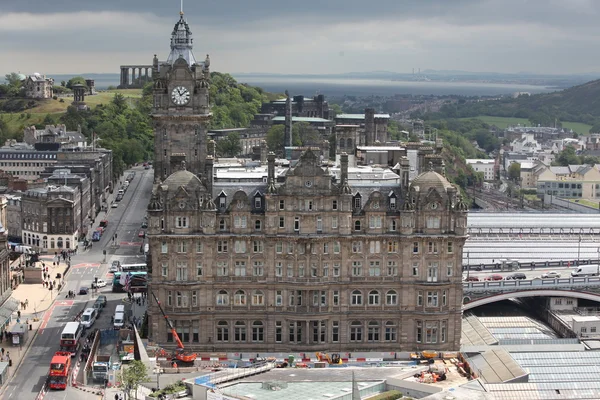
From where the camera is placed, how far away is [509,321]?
143 meters

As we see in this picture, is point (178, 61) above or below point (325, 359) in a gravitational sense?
above

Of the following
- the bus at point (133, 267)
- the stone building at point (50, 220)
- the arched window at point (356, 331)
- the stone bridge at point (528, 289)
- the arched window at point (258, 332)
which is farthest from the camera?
the stone building at point (50, 220)

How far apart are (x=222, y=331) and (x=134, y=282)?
27.2 m

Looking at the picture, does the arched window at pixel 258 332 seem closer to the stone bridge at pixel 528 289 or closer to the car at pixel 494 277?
the stone bridge at pixel 528 289

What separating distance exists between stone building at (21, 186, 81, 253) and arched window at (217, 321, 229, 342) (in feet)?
212

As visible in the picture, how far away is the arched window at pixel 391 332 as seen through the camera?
12619cm

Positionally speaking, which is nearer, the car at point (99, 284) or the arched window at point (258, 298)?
the arched window at point (258, 298)

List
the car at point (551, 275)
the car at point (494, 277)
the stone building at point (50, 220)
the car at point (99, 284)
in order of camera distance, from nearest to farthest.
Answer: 1. the car at point (551, 275)
2. the car at point (494, 277)
3. the car at point (99, 284)
4. the stone building at point (50, 220)

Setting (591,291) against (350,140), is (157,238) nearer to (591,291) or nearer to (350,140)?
(591,291)

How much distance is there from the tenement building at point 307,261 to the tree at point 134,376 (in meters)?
13.3

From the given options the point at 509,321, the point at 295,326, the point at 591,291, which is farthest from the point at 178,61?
the point at 591,291

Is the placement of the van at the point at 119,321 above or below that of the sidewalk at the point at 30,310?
above

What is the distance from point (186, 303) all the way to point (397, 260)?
67.0ft

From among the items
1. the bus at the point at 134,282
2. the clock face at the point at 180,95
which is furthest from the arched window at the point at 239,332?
the clock face at the point at 180,95
